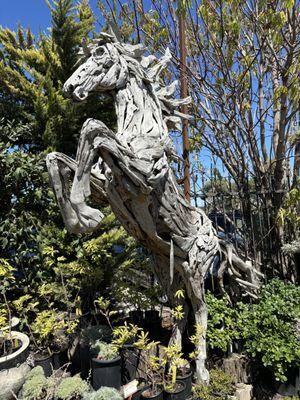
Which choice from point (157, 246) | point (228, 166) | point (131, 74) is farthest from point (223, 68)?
point (157, 246)

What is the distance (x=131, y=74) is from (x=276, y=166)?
118 inches

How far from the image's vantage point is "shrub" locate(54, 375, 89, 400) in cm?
264

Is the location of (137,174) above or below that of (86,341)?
above

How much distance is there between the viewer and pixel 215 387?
293cm

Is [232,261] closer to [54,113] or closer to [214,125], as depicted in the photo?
[214,125]

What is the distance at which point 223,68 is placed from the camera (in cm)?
454

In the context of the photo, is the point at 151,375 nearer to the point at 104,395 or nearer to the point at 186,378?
the point at 186,378

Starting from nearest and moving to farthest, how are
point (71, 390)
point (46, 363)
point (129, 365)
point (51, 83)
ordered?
1. point (71, 390)
2. point (129, 365)
3. point (46, 363)
4. point (51, 83)

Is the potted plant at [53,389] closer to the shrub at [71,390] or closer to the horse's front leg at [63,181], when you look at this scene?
the shrub at [71,390]

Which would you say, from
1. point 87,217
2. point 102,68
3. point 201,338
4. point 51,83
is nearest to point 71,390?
point 201,338

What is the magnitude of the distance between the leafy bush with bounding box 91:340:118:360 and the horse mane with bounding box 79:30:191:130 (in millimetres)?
2335

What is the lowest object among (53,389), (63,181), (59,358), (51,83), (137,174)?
(59,358)

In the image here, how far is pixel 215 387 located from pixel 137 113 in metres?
2.67

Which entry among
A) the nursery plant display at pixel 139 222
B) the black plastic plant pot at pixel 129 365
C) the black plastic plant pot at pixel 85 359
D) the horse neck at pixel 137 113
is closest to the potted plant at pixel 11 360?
the nursery plant display at pixel 139 222
